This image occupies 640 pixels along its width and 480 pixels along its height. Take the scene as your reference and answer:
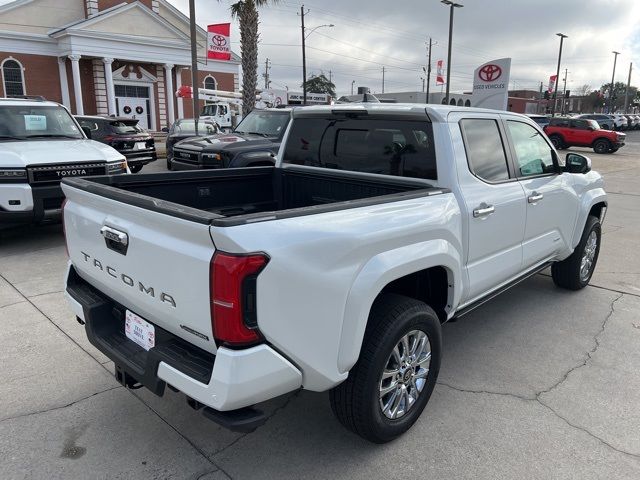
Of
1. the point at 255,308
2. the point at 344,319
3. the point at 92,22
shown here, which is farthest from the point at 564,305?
the point at 92,22

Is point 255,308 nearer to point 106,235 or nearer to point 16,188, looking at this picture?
point 106,235

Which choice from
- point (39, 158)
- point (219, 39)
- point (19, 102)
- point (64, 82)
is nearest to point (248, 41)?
point (219, 39)

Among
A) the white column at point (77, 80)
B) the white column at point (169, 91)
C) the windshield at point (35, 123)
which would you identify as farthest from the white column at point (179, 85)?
the windshield at point (35, 123)

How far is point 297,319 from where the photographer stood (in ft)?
7.32

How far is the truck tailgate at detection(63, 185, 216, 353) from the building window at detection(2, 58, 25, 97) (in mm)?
32359

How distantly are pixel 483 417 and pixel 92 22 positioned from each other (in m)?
32.5

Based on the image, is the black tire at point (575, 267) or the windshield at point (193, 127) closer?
the black tire at point (575, 267)

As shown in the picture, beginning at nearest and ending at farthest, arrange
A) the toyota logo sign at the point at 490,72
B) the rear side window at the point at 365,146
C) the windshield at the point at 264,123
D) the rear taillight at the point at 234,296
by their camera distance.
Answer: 1. the rear taillight at the point at 234,296
2. the rear side window at the point at 365,146
3. the windshield at the point at 264,123
4. the toyota logo sign at the point at 490,72

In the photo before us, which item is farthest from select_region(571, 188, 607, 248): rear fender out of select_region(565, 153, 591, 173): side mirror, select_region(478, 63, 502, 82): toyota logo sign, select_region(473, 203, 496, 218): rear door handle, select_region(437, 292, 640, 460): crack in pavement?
select_region(478, 63, 502, 82): toyota logo sign

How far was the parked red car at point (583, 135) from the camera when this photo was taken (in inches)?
1059

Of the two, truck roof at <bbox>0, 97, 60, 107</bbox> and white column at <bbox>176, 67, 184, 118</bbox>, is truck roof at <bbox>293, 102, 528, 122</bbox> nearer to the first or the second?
truck roof at <bbox>0, 97, 60, 107</bbox>

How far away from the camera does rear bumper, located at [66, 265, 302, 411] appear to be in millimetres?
2113

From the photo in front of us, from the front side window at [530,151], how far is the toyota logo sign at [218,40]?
17.8m

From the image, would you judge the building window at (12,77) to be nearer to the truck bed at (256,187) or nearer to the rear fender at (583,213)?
the truck bed at (256,187)
